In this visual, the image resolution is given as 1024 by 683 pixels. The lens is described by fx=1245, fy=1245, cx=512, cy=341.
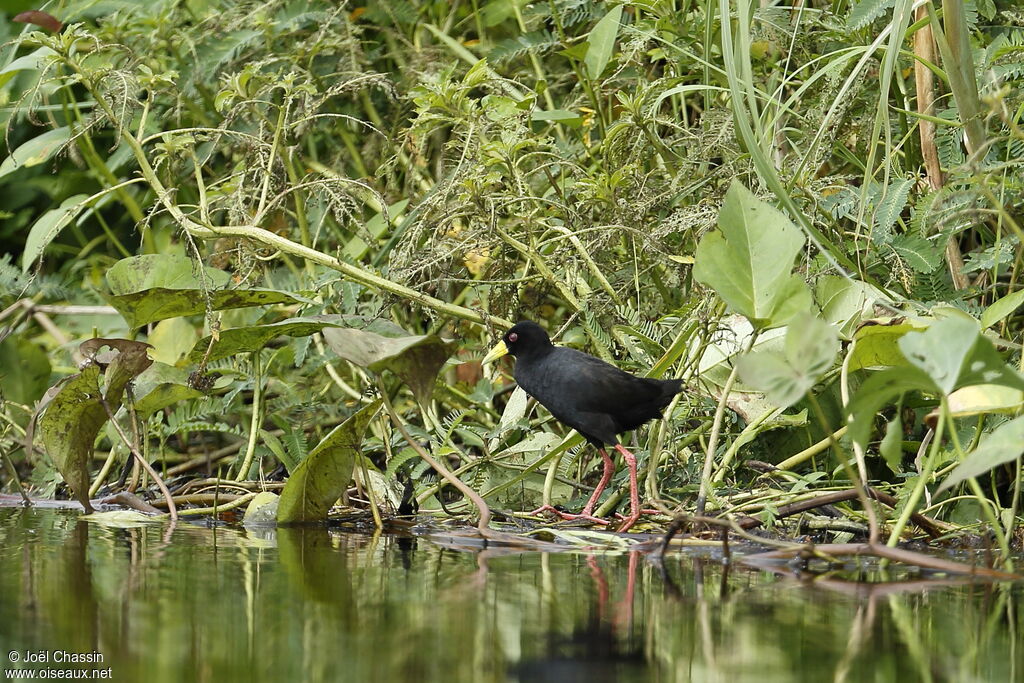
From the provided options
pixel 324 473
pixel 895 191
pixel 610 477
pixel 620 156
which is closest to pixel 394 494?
pixel 324 473

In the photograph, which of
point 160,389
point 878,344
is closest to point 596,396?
point 878,344

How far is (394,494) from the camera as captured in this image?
3.76 metres

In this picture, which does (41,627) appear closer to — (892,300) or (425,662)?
(425,662)

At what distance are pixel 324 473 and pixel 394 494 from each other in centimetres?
34

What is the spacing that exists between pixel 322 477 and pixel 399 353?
0.67 meters

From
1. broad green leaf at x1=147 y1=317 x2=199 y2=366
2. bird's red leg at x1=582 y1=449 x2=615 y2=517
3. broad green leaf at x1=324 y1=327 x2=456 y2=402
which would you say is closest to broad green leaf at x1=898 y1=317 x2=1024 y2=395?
broad green leaf at x1=324 y1=327 x2=456 y2=402

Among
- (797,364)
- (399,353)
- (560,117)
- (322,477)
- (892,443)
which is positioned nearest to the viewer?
(797,364)

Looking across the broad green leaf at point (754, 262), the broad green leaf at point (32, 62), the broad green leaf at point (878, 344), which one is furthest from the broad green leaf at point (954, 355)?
the broad green leaf at point (32, 62)

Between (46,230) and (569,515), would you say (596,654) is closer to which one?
(569,515)

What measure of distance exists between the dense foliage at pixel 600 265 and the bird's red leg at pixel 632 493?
0.06 m

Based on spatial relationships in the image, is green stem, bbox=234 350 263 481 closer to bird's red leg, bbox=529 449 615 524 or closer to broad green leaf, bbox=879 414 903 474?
bird's red leg, bbox=529 449 615 524

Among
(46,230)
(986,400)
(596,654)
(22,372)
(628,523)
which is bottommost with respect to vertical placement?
(596,654)

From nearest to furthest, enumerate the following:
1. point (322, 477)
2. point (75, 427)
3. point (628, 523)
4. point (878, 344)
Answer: point (878, 344)
point (628, 523)
point (322, 477)
point (75, 427)

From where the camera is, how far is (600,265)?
4043 millimetres
